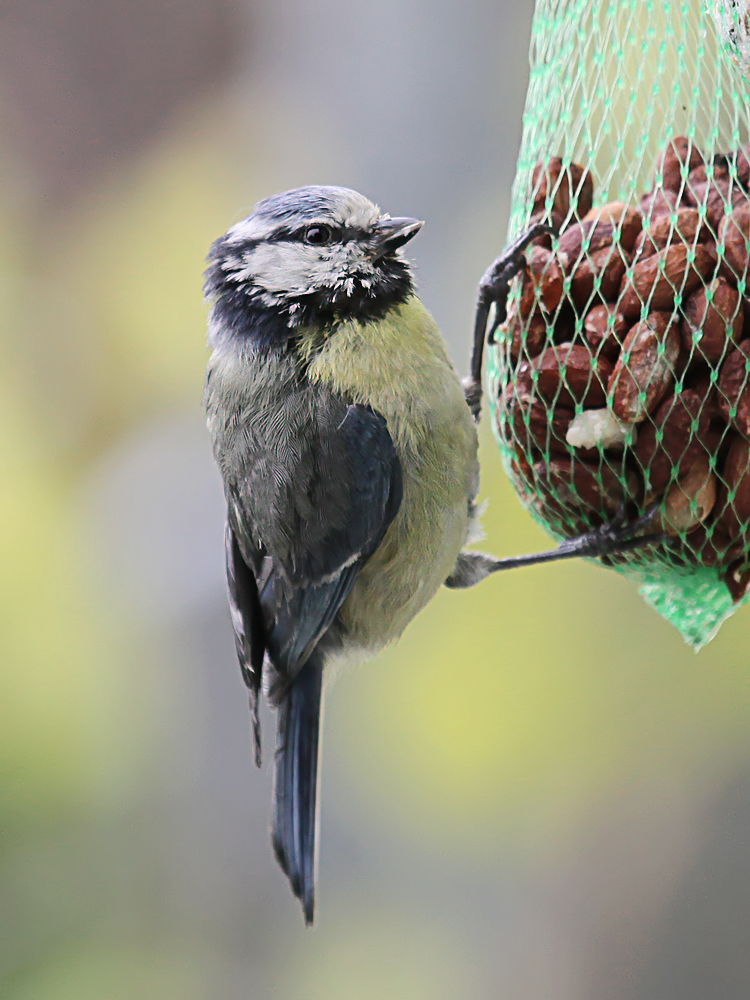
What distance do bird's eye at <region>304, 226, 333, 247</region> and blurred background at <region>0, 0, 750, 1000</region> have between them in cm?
113

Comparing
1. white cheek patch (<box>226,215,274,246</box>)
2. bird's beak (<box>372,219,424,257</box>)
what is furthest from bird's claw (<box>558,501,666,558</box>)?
white cheek patch (<box>226,215,274,246</box>)

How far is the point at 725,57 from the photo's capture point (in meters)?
1.48

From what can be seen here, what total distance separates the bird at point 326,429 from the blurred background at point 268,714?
104cm

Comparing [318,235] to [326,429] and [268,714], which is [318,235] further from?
[268,714]

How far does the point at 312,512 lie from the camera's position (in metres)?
1.68

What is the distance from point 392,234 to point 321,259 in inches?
4.5

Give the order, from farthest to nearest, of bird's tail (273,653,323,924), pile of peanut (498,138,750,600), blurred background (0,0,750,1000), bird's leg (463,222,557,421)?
blurred background (0,0,750,1000), bird's tail (273,653,323,924), bird's leg (463,222,557,421), pile of peanut (498,138,750,600)

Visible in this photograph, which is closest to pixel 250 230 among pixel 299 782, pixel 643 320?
pixel 643 320

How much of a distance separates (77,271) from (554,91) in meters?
2.02

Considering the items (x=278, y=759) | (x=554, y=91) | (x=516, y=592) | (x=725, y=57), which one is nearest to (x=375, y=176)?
(x=516, y=592)

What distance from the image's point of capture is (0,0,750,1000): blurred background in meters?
2.82

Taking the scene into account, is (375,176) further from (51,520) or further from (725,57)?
(725,57)

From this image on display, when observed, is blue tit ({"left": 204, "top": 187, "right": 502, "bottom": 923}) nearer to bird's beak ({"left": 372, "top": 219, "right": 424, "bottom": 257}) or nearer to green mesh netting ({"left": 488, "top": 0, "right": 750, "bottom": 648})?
bird's beak ({"left": 372, "top": 219, "right": 424, "bottom": 257})

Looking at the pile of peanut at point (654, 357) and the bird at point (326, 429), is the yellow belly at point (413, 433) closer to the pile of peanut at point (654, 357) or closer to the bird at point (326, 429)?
the bird at point (326, 429)
